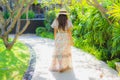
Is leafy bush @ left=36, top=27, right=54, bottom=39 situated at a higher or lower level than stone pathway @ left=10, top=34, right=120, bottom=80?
lower

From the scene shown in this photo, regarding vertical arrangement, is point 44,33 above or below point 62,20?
below

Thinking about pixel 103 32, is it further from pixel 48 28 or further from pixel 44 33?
pixel 48 28

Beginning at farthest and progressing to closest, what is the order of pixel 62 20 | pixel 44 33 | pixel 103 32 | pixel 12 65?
pixel 44 33
pixel 103 32
pixel 12 65
pixel 62 20

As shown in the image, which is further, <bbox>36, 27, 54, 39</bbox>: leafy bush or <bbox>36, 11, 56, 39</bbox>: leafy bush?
<bbox>36, 11, 56, 39</bbox>: leafy bush

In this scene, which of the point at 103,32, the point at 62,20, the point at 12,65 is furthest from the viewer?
the point at 103,32

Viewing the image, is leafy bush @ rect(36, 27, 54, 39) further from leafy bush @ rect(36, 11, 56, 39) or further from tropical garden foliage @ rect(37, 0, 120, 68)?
tropical garden foliage @ rect(37, 0, 120, 68)

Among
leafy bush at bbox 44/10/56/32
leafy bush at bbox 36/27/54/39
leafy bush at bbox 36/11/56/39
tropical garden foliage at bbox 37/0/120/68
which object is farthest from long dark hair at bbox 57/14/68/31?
leafy bush at bbox 44/10/56/32

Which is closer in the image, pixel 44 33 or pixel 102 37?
pixel 102 37

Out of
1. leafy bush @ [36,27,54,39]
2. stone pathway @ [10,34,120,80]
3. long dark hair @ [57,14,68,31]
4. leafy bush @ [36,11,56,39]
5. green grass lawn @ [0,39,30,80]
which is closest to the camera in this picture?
stone pathway @ [10,34,120,80]

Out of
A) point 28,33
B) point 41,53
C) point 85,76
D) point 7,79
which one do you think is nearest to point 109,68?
point 85,76

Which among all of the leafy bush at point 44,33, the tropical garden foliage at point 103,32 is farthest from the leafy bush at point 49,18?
the tropical garden foliage at point 103,32

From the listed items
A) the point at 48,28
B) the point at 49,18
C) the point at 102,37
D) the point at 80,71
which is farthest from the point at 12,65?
the point at 49,18

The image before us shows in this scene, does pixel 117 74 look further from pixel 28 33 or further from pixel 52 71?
pixel 28 33

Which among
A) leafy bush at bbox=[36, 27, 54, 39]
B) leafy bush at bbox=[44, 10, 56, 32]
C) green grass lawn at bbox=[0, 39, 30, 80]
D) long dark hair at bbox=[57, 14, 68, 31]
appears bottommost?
leafy bush at bbox=[36, 27, 54, 39]
